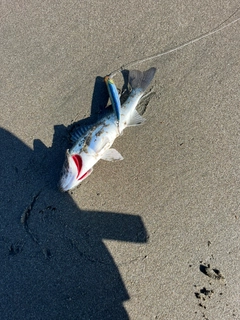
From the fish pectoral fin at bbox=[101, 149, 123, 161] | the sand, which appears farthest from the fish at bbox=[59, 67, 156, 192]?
the sand

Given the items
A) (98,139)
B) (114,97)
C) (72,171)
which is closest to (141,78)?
(114,97)

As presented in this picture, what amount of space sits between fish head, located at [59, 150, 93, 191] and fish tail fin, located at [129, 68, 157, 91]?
104 centimetres

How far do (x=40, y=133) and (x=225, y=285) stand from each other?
8.74ft

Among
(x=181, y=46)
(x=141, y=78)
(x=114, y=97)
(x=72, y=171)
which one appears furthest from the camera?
(x=181, y=46)

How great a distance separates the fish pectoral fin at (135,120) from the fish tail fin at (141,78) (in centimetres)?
30

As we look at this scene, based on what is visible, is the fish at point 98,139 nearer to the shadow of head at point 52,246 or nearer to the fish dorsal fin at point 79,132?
the fish dorsal fin at point 79,132

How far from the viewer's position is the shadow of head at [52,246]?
314 cm

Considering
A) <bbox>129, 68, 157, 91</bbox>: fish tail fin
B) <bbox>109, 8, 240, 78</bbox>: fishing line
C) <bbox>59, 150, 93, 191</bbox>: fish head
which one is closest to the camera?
<bbox>59, 150, 93, 191</bbox>: fish head

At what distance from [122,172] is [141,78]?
1.09 m

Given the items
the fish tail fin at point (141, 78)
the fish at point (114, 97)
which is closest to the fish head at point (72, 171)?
the fish at point (114, 97)

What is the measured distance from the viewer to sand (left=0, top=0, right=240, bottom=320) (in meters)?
3.17

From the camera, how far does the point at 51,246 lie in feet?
10.5

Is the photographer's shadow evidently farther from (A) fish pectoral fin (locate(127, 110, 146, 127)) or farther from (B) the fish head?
(A) fish pectoral fin (locate(127, 110, 146, 127))

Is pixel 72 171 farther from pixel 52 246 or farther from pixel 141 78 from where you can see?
pixel 141 78
